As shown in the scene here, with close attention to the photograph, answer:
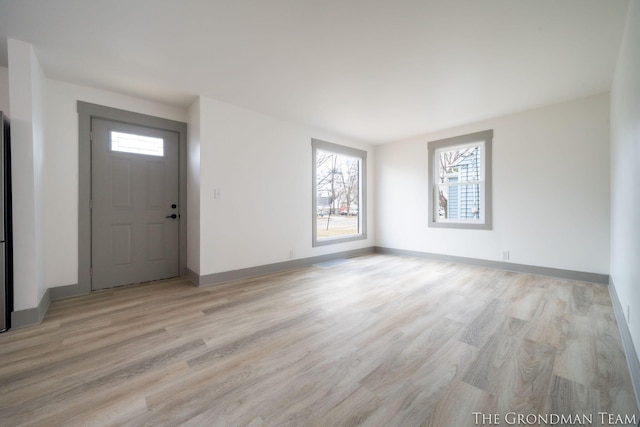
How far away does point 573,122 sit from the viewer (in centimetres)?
349

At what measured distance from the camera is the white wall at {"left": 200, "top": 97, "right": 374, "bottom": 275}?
11.3ft

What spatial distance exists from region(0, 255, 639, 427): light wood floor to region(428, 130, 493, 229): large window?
179 cm

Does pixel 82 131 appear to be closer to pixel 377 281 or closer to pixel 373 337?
pixel 373 337

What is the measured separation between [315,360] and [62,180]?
357 centimetres

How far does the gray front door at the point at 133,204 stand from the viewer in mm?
3184

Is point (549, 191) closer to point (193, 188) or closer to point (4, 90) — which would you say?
point (193, 188)

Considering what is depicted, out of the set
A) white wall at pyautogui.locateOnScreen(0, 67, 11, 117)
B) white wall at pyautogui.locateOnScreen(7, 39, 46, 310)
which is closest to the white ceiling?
white wall at pyautogui.locateOnScreen(7, 39, 46, 310)

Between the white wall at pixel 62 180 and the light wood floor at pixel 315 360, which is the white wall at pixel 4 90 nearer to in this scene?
the white wall at pixel 62 180

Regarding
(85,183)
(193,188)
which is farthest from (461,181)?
(85,183)

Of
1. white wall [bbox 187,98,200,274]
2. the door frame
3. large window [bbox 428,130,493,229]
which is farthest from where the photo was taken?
large window [bbox 428,130,493,229]

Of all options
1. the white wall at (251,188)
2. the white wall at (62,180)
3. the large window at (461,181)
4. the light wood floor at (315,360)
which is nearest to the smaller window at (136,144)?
the white wall at (62,180)

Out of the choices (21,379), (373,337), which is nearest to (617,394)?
(373,337)

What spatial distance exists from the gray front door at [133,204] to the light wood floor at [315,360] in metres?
0.52

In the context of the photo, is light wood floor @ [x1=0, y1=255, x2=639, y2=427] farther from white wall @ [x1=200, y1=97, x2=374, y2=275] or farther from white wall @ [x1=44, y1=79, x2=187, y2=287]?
white wall @ [x1=200, y1=97, x2=374, y2=275]
